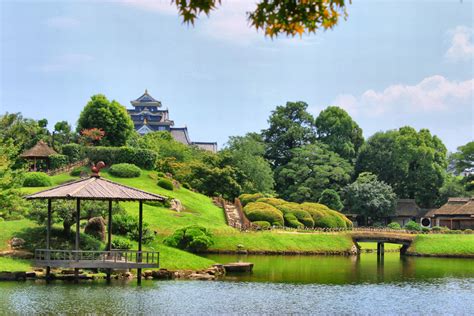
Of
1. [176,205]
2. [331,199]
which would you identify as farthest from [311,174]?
[176,205]

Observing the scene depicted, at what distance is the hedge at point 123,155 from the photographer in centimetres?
7478

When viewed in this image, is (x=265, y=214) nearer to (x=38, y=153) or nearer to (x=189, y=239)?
(x=189, y=239)

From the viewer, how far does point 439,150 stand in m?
102

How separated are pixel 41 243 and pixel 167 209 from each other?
28.2m

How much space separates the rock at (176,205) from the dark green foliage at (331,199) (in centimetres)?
2606

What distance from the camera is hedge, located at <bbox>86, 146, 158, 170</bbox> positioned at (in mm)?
74775

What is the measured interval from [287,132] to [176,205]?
41.4m

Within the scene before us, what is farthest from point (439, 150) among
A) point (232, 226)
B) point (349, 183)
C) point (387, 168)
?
point (232, 226)

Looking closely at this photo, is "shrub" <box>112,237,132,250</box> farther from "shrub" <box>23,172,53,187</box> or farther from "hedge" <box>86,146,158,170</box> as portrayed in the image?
"hedge" <box>86,146,158,170</box>

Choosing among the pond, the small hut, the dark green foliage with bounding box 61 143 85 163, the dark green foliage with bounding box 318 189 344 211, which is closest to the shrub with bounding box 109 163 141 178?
the dark green foliage with bounding box 61 143 85 163

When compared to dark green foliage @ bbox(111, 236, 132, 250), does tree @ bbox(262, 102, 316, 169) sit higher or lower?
higher

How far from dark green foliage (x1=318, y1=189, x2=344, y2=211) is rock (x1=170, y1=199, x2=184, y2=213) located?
26.1 m

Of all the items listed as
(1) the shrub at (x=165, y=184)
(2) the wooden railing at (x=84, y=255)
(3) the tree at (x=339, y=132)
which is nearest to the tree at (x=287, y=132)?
(3) the tree at (x=339, y=132)

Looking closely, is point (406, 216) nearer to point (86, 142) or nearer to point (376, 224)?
point (376, 224)
